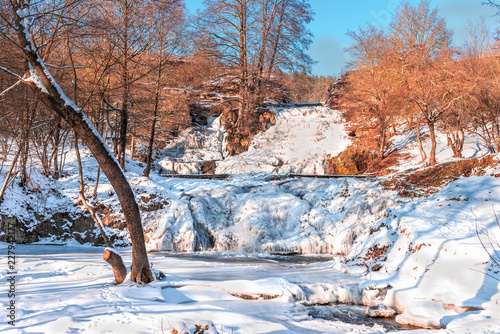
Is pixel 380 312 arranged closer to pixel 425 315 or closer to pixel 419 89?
pixel 425 315

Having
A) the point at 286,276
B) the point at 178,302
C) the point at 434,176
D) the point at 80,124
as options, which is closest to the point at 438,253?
the point at 286,276

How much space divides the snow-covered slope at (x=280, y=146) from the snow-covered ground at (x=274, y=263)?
19.2 feet

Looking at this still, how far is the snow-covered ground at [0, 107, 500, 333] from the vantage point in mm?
4617

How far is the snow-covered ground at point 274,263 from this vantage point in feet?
15.1

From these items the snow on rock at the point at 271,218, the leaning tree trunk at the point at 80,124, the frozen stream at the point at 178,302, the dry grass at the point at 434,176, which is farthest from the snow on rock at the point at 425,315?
the dry grass at the point at 434,176

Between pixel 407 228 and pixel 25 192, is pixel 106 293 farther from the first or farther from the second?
pixel 25 192

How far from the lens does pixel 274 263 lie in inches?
406

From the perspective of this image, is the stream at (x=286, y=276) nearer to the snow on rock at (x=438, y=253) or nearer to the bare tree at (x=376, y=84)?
the snow on rock at (x=438, y=253)

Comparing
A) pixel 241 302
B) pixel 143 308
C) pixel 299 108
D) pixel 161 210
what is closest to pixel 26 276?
pixel 143 308

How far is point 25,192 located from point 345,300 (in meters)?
13.6

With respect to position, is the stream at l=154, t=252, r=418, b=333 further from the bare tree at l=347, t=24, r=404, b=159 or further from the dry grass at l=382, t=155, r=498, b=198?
the bare tree at l=347, t=24, r=404, b=159

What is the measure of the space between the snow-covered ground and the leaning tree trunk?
561 mm

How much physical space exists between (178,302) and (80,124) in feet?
10.4

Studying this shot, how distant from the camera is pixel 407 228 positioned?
8.21 meters
